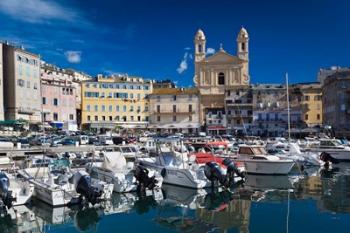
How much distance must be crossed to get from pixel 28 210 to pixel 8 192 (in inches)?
53.5

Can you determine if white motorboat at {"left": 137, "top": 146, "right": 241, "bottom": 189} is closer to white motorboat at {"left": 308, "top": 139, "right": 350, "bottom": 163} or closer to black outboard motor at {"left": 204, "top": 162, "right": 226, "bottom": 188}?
black outboard motor at {"left": 204, "top": 162, "right": 226, "bottom": 188}

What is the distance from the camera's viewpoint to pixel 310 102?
7869 cm

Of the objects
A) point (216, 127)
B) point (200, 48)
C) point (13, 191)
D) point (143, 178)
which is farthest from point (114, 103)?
point (13, 191)

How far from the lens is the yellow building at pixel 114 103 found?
77.3m

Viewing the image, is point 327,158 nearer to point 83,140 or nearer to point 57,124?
point 83,140

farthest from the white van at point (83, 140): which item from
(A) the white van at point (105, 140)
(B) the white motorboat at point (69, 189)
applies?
(B) the white motorboat at point (69, 189)

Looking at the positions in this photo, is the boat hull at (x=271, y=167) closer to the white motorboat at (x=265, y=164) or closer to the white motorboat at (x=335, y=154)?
the white motorboat at (x=265, y=164)

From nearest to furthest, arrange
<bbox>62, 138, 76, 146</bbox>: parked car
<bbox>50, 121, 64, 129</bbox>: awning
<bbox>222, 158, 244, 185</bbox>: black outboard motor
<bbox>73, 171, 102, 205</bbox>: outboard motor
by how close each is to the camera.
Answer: <bbox>73, 171, 102, 205</bbox>: outboard motor < <bbox>222, 158, 244, 185</bbox>: black outboard motor < <bbox>62, 138, 76, 146</bbox>: parked car < <bbox>50, 121, 64, 129</bbox>: awning

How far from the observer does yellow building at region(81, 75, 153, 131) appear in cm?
7731

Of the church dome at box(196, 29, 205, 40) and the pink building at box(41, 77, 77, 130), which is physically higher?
the church dome at box(196, 29, 205, 40)

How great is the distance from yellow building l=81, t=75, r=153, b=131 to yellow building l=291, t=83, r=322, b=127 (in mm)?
29299

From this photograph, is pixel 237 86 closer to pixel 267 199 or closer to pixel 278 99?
pixel 278 99

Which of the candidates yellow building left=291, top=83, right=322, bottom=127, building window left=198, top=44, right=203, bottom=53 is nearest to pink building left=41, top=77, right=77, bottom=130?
building window left=198, top=44, right=203, bottom=53

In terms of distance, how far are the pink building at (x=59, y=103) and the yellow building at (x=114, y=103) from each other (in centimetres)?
416
